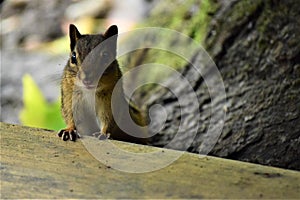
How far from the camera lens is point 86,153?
206 centimetres

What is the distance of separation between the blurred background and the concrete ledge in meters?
1.52

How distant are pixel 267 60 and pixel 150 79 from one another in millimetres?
603

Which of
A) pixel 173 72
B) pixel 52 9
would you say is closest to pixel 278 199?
pixel 173 72

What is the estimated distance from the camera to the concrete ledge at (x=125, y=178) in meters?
1.77

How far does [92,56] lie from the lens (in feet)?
8.46

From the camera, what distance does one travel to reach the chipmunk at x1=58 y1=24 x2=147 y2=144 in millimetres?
2578

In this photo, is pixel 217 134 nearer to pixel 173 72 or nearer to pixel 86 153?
pixel 173 72

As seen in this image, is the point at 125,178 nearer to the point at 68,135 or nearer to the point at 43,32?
the point at 68,135

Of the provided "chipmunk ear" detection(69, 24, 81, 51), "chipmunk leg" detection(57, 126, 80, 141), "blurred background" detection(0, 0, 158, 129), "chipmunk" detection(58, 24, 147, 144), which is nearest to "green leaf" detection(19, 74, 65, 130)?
"blurred background" detection(0, 0, 158, 129)

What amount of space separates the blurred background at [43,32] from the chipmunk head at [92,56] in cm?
87

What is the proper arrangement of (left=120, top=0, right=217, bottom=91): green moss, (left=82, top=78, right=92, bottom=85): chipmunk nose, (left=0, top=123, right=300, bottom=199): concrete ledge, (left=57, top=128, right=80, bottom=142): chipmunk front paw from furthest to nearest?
(left=120, top=0, right=217, bottom=91): green moss
(left=82, top=78, right=92, bottom=85): chipmunk nose
(left=57, top=128, right=80, bottom=142): chipmunk front paw
(left=0, top=123, right=300, bottom=199): concrete ledge

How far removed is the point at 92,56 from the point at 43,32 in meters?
1.90

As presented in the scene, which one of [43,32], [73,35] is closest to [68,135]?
[73,35]

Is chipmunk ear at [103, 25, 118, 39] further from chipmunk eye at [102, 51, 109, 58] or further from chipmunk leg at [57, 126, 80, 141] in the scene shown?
chipmunk leg at [57, 126, 80, 141]
